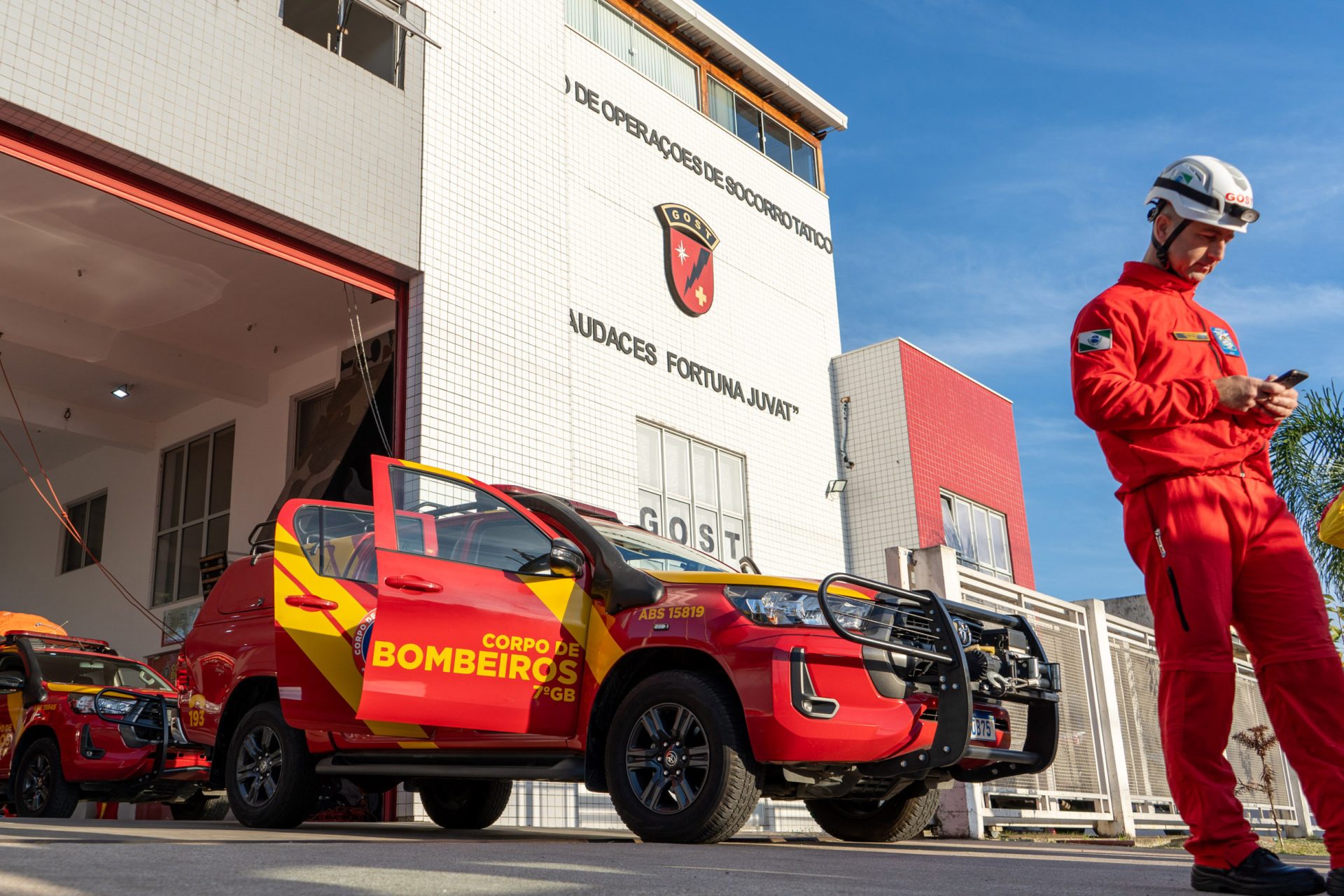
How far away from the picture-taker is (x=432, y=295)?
11.4m

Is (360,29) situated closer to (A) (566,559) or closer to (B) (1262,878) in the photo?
(A) (566,559)

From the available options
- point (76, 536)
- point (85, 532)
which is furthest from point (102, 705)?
point (85, 532)

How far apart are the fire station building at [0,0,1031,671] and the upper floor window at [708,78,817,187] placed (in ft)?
0.22

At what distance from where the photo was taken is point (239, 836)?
580 cm

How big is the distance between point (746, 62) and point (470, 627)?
13796 mm

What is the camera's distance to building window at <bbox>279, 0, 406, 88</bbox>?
1128cm

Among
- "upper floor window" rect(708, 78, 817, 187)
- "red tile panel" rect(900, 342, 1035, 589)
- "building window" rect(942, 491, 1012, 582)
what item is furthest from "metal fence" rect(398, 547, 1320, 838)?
"upper floor window" rect(708, 78, 817, 187)

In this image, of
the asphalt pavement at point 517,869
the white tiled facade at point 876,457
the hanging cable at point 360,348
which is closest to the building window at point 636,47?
the hanging cable at point 360,348

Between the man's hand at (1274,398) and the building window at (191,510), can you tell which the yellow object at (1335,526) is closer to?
the man's hand at (1274,398)

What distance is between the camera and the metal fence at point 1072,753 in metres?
8.95

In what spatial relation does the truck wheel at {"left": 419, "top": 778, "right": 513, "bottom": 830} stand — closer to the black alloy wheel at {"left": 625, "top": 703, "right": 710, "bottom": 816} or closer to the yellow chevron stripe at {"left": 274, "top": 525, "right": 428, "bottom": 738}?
the yellow chevron stripe at {"left": 274, "top": 525, "right": 428, "bottom": 738}

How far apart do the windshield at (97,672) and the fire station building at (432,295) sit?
313 centimetres


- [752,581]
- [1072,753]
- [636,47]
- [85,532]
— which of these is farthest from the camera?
[85,532]

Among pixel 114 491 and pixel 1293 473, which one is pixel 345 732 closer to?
pixel 1293 473
